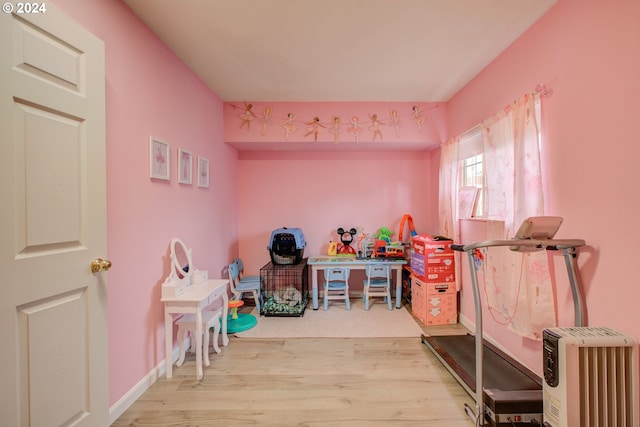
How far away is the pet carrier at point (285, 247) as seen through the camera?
3.35m

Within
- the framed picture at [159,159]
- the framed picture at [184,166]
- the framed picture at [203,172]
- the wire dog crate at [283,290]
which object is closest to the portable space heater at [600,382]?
the wire dog crate at [283,290]

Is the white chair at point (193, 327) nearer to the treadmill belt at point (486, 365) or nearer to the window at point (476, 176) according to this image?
the treadmill belt at point (486, 365)

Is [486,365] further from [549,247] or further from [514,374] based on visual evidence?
[549,247]

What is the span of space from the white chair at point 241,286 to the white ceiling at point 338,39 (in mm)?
2260

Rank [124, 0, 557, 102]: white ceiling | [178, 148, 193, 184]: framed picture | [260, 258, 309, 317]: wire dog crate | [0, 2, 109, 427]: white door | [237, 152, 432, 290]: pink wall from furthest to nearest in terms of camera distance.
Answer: [237, 152, 432, 290]: pink wall, [260, 258, 309, 317]: wire dog crate, [178, 148, 193, 184]: framed picture, [124, 0, 557, 102]: white ceiling, [0, 2, 109, 427]: white door

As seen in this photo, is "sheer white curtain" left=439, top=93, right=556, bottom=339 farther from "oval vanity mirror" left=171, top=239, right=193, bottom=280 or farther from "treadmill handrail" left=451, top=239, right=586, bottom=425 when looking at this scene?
"oval vanity mirror" left=171, top=239, right=193, bottom=280

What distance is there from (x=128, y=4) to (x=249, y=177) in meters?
2.33

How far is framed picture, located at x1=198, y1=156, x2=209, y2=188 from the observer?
264 centimetres

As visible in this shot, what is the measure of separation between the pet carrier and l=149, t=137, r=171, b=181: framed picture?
1591mm

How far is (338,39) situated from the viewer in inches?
79.6

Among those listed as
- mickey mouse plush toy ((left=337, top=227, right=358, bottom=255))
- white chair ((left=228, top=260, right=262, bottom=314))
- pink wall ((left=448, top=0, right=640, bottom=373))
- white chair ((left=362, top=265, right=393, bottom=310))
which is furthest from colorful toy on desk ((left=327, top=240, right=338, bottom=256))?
pink wall ((left=448, top=0, right=640, bottom=373))

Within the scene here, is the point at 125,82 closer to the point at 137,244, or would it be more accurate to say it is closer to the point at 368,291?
the point at 137,244

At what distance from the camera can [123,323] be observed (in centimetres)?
167

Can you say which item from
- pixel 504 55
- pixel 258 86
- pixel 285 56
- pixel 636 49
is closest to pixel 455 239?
pixel 504 55
